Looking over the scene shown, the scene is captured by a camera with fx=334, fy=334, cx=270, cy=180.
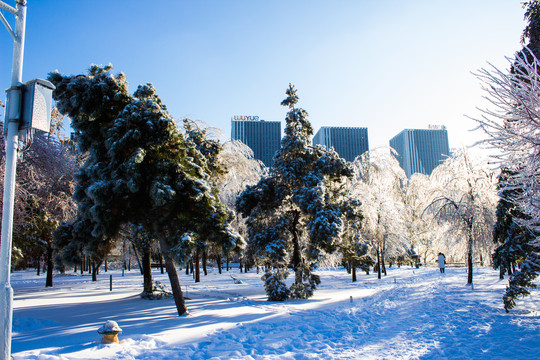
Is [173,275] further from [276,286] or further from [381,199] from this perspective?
[381,199]

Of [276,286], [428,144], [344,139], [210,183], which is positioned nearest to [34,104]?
[210,183]

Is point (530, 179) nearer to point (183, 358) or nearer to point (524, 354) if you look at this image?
point (524, 354)

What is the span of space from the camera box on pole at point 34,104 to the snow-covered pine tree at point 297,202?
459 inches

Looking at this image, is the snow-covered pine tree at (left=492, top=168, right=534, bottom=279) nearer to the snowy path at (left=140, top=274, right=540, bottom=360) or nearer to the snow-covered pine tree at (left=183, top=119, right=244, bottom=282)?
the snowy path at (left=140, top=274, right=540, bottom=360)

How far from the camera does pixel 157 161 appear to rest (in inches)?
415

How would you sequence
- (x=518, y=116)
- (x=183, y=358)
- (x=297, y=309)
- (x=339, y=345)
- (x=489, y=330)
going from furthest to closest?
(x=297, y=309)
(x=489, y=330)
(x=339, y=345)
(x=183, y=358)
(x=518, y=116)

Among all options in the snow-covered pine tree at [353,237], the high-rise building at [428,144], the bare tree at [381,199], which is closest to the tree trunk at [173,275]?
the snow-covered pine tree at [353,237]

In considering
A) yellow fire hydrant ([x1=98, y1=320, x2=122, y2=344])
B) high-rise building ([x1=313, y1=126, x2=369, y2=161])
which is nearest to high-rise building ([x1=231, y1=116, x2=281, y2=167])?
high-rise building ([x1=313, y1=126, x2=369, y2=161])

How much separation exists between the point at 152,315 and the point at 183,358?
16.9ft

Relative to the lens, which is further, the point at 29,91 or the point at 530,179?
the point at 29,91

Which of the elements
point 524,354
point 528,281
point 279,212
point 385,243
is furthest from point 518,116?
point 385,243

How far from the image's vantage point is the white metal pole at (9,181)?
14.4 feet

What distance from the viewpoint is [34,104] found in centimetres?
478

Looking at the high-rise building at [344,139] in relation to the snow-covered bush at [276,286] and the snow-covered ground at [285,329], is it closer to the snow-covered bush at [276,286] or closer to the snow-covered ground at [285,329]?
the snow-covered bush at [276,286]
